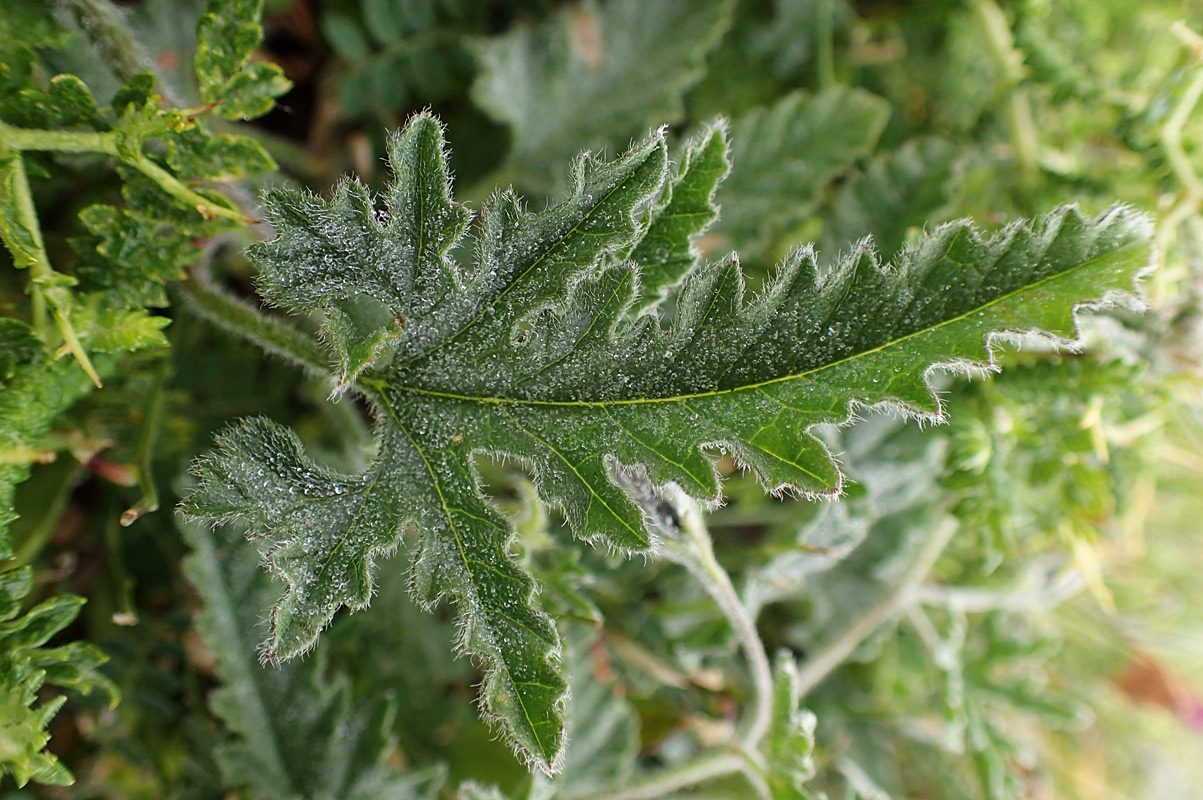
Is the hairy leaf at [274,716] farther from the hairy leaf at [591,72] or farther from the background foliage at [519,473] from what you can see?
the hairy leaf at [591,72]

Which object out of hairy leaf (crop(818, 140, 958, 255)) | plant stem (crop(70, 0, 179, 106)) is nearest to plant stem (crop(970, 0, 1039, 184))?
hairy leaf (crop(818, 140, 958, 255))

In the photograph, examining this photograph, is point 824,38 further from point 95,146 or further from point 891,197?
point 95,146

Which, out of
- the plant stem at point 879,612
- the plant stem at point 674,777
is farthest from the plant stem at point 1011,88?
the plant stem at point 674,777

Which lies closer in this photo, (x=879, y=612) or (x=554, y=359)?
(x=554, y=359)

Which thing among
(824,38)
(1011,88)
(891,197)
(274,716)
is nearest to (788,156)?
(891,197)

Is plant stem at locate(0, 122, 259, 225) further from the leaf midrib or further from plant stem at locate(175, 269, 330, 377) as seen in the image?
the leaf midrib

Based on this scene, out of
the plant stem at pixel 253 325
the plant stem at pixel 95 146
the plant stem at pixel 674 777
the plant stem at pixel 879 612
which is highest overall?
the plant stem at pixel 95 146

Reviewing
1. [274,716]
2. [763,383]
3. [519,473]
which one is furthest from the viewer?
[519,473]
